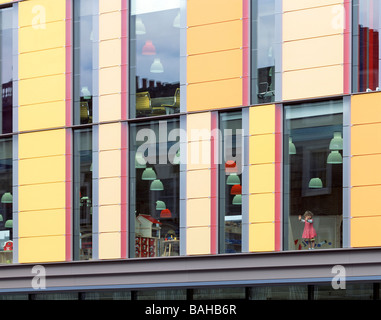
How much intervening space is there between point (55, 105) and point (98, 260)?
4818 millimetres

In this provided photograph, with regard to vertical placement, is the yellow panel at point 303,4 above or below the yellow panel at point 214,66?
above

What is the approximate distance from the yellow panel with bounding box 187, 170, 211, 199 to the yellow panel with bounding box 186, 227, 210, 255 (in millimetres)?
925

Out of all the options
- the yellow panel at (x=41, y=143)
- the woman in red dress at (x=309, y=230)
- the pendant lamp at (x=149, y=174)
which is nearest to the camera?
the woman in red dress at (x=309, y=230)

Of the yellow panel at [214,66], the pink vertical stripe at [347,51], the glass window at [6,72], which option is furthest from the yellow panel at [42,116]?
the pink vertical stripe at [347,51]

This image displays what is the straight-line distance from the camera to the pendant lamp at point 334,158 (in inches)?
1088

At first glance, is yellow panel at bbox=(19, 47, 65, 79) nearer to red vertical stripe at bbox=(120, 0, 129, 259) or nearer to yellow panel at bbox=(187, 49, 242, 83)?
red vertical stripe at bbox=(120, 0, 129, 259)

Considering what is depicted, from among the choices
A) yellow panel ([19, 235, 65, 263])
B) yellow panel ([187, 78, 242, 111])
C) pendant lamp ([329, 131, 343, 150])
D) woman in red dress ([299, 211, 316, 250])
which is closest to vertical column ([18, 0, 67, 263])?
yellow panel ([19, 235, 65, 263])

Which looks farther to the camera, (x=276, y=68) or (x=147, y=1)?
(x=147, y=1)

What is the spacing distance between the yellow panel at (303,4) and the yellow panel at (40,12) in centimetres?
744

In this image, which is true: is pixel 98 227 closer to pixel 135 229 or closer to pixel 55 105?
pixel 135 229

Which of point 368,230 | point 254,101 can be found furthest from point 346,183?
point 254,101

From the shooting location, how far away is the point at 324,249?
2759 centimetres

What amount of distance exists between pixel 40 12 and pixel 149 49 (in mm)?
4045

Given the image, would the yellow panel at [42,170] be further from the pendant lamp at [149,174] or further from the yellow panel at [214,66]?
the yellow panel at [214,66]
